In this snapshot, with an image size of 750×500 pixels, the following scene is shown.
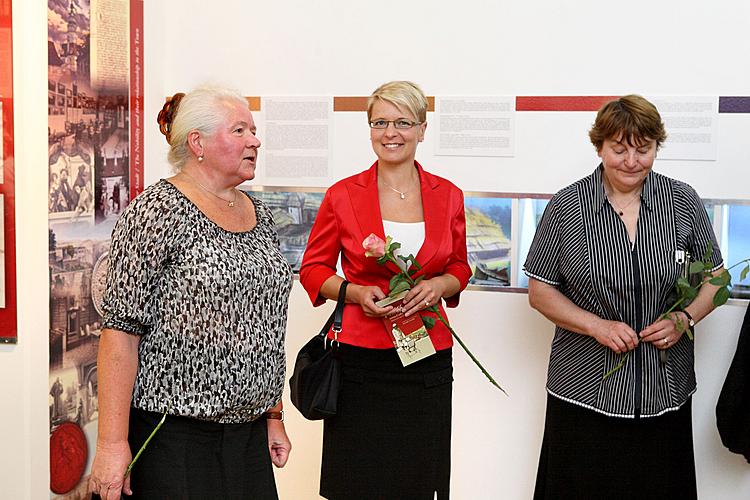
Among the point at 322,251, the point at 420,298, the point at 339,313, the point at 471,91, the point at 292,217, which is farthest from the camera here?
the point at 292,217

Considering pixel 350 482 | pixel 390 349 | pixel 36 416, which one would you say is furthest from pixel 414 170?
pixel 36 416

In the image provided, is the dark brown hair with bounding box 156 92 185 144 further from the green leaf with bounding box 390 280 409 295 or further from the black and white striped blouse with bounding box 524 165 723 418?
the black and white striped blouse with bounding box 524 165 723 418

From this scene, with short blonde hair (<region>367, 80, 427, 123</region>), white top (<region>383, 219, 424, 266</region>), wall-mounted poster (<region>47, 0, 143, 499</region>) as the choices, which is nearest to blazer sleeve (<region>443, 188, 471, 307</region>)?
white top (<region>383, 219, 424, 266</region>)

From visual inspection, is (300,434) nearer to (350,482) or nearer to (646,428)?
(350,482)

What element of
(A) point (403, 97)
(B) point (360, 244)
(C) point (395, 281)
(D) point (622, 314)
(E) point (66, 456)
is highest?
(A) point (403, 97)

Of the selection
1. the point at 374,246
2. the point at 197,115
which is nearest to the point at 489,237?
the point at 374,246

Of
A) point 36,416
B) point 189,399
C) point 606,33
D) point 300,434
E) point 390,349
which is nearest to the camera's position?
point 189,399

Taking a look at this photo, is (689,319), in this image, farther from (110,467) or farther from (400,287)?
(110,467)

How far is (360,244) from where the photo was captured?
11.7 ft

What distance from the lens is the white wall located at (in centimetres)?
386

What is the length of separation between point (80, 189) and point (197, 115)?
1.56m

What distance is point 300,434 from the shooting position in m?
4.88

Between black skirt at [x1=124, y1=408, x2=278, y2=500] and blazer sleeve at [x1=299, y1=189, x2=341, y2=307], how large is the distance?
0.92m

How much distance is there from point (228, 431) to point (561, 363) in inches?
57.0
